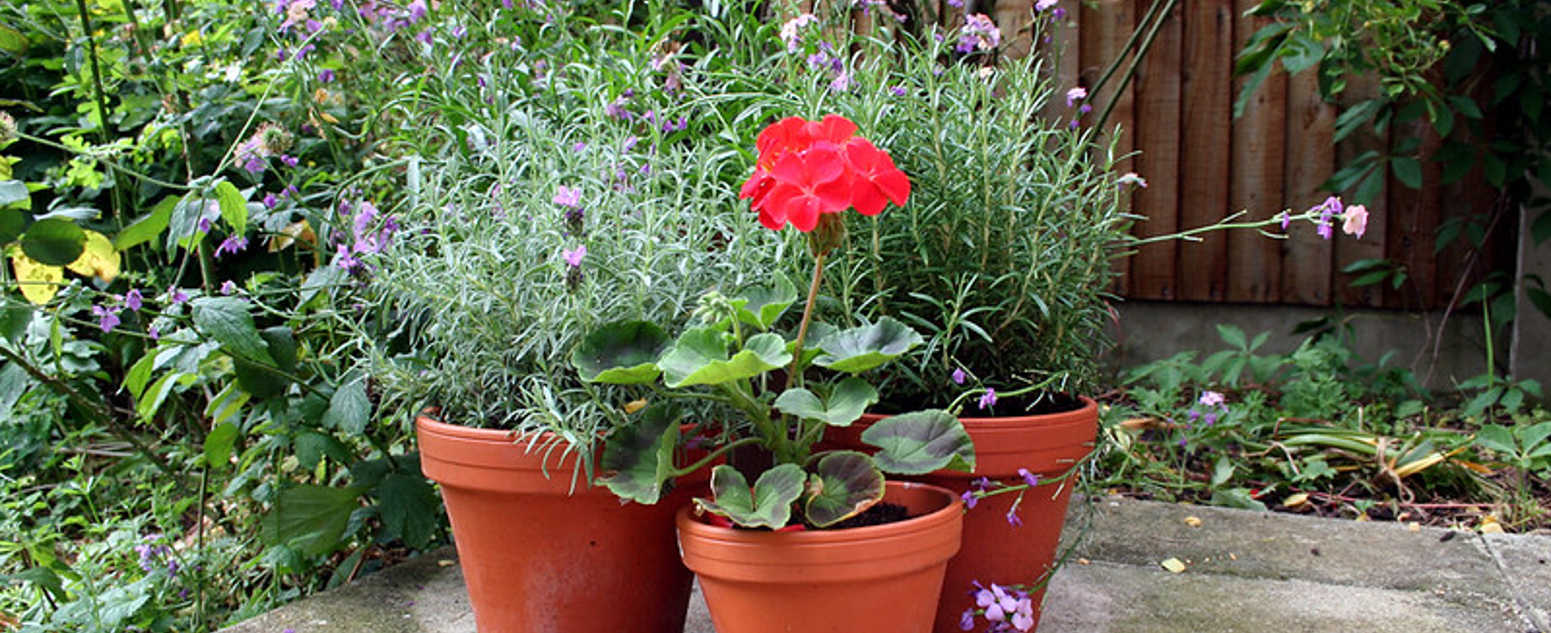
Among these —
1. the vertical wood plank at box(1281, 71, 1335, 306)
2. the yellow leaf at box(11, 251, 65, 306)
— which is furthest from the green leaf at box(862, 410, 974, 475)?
the vertical wood plank at box(1281, 71, 1335, 306)

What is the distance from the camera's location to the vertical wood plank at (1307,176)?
11.6 ft

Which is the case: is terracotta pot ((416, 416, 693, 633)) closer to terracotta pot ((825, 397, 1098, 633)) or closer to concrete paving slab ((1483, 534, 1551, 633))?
terracotta pot ((825, 397, 1098, 633))

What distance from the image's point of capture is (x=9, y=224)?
1745mm

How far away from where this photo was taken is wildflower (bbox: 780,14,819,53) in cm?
184

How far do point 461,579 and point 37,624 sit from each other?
0.64 m

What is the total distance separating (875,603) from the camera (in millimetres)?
1393

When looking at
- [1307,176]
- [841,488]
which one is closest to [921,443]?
[841,488]

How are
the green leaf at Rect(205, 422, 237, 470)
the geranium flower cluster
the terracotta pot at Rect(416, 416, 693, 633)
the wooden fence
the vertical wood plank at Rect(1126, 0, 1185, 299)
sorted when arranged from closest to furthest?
1. the geranium flower cluster
2. the terracotta pot at Rect(416, 416, 693, 633)
3. the green leaf at Rect(205, 422, 237, 470)
4. the wooden fence
5. the vertical wood plank at Rect(1126, 0, 1185, 299)

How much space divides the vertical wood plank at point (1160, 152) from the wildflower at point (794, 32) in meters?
1.99

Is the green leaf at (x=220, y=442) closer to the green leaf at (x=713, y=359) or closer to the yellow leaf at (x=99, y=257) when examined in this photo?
the yellow leaf at (x=99, y=257)

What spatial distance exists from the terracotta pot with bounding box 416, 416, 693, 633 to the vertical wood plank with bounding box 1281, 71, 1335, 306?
262cm

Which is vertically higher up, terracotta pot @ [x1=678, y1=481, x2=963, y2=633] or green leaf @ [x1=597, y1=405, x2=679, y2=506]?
green leaf @ [x1=597, y1=405, x2=679, y2=506]

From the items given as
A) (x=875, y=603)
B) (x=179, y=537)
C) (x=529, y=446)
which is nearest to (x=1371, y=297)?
(x=875, y=603)

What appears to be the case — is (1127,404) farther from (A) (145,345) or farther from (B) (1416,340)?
(A) (145,345)
